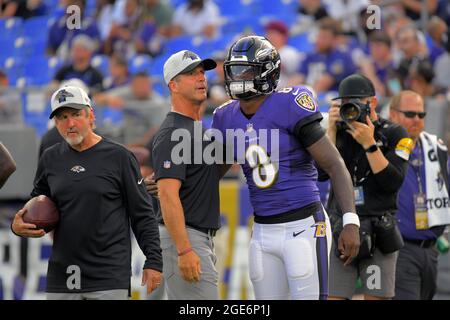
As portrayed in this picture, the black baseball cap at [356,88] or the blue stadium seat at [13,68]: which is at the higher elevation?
the blue stadium seat at [13,68]

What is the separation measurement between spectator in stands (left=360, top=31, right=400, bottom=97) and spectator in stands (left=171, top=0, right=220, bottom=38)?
2.87m

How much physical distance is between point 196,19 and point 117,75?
73.9 inches

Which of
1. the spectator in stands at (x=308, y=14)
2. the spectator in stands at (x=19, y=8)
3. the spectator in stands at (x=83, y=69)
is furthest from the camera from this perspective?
the spectator in stands at (x=19, y=8)

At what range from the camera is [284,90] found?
5.70m

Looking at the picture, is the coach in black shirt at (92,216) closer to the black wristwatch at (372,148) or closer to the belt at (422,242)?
the black wristwatch at (372,148)

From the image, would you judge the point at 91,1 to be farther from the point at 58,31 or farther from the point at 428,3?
the point at 428,3

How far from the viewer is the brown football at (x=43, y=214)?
18.8 feet

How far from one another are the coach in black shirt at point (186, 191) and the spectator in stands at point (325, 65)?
5417mm

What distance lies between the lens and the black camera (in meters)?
6.57

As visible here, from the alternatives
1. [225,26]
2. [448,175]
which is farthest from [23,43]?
[448,175]

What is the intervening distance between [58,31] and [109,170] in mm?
8299

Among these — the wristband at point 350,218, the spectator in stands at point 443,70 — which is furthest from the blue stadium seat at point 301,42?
the wristband at point 350,218

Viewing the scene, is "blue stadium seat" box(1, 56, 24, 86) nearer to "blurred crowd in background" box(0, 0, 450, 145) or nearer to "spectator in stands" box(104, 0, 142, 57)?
"blurred crowd in background" box(0, 0, 450, 145)

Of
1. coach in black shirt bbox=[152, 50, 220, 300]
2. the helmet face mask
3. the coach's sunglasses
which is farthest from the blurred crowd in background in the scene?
the helmet face mask
